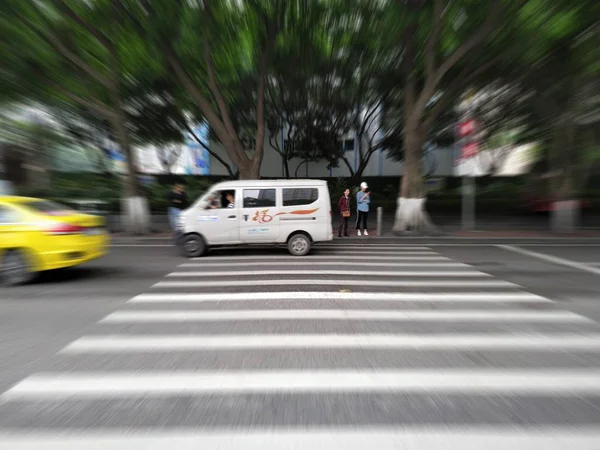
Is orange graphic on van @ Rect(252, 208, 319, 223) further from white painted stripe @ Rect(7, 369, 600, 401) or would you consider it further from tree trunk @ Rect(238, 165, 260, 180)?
white painted stripe @ Rect(7, 369, 600, 401)

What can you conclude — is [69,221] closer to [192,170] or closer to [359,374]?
[359,374]

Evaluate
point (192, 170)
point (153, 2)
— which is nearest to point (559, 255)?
point (153, 2)

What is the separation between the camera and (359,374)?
146 inches

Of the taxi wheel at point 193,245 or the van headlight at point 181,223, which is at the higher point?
the van headlight at point 181,223

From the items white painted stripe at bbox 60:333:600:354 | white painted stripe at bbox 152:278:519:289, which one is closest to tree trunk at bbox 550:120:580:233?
white painted stripe at bbox 152:278:519:289

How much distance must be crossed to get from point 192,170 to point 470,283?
32.5 metres

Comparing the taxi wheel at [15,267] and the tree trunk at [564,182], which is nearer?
the taxi wheel at [15,267]

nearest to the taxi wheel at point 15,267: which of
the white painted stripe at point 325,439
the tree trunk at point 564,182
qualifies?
the white painted stripe at point 325,439

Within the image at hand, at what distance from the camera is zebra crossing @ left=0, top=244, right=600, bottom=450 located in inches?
111

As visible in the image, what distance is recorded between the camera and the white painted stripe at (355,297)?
626cm

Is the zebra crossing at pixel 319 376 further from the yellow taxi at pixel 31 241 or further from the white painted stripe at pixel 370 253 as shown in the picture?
the white painted stripe at pixel 370 253

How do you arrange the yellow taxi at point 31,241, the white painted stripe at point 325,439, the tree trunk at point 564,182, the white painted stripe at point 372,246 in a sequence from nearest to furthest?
the white painted stripe at point 325,439 → the yellow taxi at point 31,241 → the white painted stripe at point 372,246 → the tree trunk at point 564,182

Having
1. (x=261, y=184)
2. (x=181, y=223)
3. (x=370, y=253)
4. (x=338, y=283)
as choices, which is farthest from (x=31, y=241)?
(x=370, y=253)

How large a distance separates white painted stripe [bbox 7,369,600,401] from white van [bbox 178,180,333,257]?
6.73m
